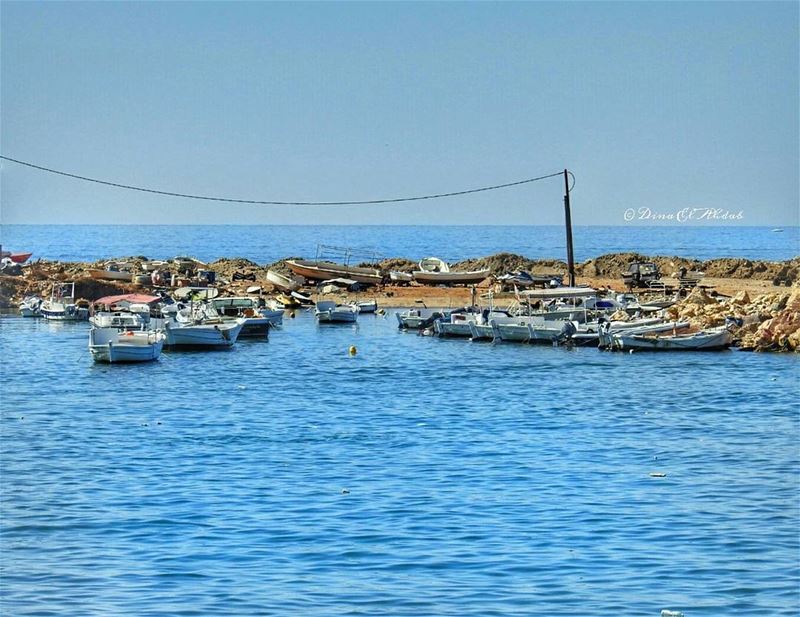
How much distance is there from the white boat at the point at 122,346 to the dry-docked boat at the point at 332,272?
41.5 meters

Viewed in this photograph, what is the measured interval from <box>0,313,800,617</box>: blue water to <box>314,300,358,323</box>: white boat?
27026mm

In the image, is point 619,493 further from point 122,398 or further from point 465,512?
point 122,398

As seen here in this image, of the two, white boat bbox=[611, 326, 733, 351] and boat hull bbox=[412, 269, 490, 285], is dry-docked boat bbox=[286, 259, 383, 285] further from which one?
white boat bbox=[611, 326, 733, 351]

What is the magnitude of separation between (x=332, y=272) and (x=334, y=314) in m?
19.6

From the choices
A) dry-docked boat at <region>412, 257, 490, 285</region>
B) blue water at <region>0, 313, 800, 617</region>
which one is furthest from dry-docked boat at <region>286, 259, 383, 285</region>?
blue water at <region>0, 313, 800, 617</region>

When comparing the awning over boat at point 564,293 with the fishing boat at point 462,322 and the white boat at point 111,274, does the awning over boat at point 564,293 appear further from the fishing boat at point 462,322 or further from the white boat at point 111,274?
the white boat at point 111,274

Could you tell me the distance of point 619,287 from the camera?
9269 cm

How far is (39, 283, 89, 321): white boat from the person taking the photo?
8362cm

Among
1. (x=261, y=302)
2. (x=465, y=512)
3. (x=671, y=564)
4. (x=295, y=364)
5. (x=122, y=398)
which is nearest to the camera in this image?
(x=671, y=564)

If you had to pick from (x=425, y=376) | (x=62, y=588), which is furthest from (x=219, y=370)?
(x=62, y=588)

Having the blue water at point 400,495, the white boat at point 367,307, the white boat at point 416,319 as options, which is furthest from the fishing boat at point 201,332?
the white boat at point 367,307

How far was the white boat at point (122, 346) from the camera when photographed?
58.1 m

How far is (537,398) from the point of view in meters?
47.9

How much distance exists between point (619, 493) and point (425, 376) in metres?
28.0
